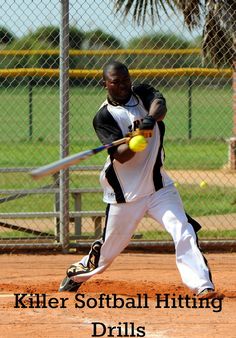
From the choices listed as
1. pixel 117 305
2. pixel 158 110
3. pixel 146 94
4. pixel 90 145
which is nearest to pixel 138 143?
A: pixel 158 110

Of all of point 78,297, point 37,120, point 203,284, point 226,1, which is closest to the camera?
point 203,284

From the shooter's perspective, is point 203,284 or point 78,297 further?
point 78,297

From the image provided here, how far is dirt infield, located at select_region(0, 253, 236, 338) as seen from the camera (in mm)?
6841

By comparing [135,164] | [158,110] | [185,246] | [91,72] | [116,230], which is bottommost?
[185,246]

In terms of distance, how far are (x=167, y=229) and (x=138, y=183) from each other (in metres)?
0.43

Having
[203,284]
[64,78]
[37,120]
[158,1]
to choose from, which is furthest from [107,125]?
[37,120]

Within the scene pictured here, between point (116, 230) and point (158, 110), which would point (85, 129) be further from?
point (158, 110)

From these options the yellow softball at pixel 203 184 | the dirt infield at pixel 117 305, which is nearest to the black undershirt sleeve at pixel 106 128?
the dirt infield at pixel 117 305

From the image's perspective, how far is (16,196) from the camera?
10.6m

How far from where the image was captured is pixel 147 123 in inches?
286

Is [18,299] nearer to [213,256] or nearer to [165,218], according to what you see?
[165,218]

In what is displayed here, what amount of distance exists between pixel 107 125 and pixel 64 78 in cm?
260

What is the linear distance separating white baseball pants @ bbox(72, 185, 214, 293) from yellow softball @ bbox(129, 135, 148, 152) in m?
0.74

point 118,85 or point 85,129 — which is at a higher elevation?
point 85,129
